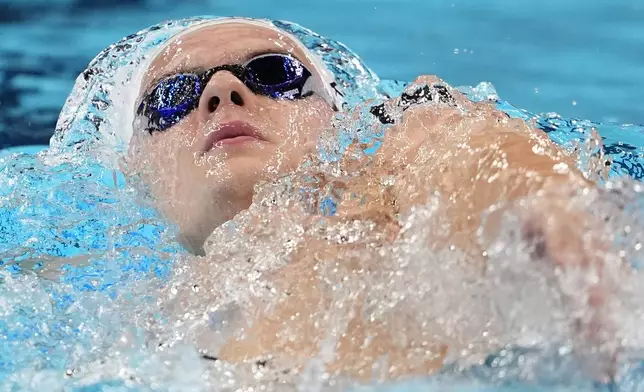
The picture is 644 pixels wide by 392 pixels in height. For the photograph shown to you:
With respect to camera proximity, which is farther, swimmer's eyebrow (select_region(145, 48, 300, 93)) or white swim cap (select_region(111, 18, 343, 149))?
white swim cap (select_region(111, 18, 343, 149))

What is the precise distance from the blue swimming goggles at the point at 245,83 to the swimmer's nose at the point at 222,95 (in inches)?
1.1

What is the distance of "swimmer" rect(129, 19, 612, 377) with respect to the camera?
88 centimetres

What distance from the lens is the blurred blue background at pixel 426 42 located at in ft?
8.47

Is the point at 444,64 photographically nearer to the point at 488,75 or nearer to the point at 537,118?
the point at 488,75

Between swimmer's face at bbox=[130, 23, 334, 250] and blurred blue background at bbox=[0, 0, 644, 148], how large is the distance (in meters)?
1.25

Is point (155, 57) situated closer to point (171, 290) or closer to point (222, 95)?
point (222, 95)

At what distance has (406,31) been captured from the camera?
298cm

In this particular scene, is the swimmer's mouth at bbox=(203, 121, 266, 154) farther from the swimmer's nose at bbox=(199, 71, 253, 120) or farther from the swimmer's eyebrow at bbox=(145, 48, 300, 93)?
the swimmer's eyebrow at bbox=(145, 48, 300, 93)

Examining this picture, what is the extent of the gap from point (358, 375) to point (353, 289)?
0.13m

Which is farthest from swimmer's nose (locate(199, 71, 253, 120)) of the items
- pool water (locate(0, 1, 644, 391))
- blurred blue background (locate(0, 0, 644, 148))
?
blurred blue background (locate(0, 0, 644, 148))

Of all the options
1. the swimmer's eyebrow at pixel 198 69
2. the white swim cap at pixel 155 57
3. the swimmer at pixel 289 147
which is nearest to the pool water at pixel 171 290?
the swimmer at pixel 289 147

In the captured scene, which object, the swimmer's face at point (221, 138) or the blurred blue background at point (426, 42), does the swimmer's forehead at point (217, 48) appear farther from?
the blurred blue background at point (426, 42)

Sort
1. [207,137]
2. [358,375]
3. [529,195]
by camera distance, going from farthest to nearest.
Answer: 1. [207,137]
2. [358,375]
3. [529,195]

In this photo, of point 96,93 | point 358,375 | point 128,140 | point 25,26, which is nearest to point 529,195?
point 358,375
